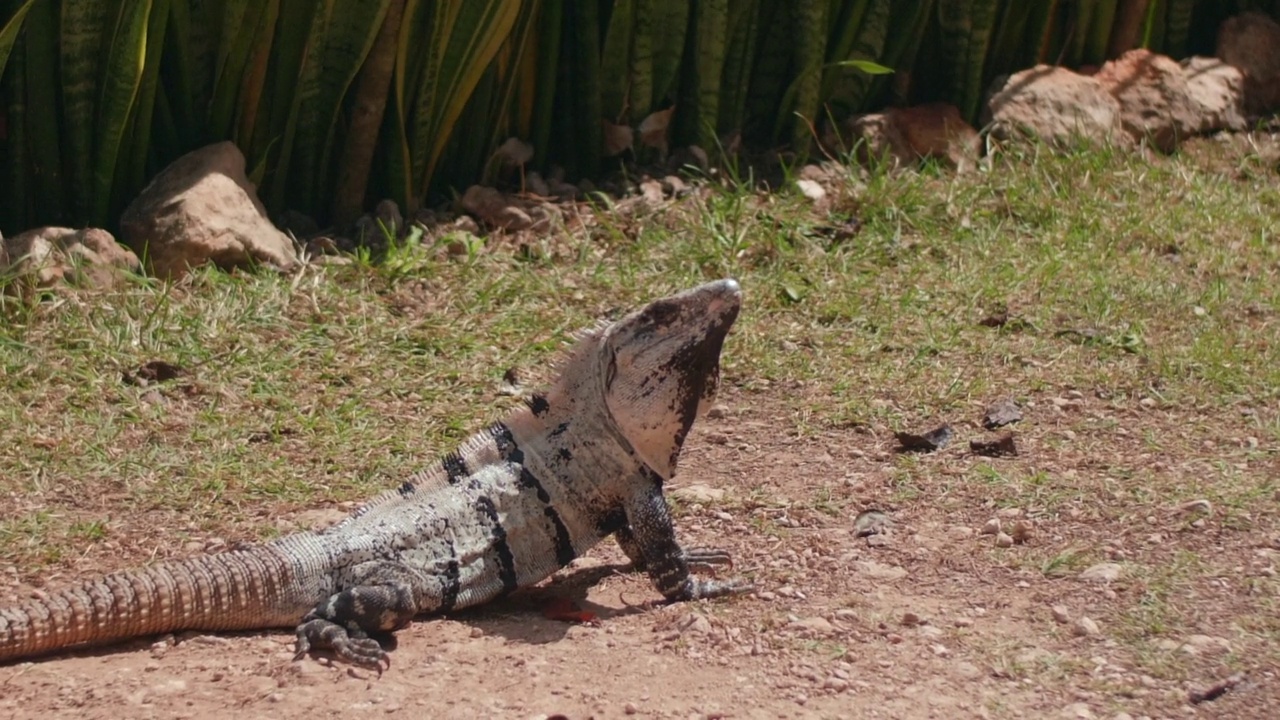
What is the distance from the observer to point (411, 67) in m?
6.57

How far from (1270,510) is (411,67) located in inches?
147

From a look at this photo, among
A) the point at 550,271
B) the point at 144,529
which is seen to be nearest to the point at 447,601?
the point at 144,529

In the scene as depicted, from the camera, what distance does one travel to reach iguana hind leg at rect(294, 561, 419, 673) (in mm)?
3668

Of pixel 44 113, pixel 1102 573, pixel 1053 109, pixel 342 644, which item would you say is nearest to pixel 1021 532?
pixel 1102 573

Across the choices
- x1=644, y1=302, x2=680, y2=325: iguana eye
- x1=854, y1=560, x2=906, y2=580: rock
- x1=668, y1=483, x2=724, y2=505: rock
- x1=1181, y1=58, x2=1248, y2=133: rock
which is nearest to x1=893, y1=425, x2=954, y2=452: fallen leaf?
A: x1=668, y1=483, x2=724, y2=505: rock

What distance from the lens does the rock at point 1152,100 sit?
8172 mm

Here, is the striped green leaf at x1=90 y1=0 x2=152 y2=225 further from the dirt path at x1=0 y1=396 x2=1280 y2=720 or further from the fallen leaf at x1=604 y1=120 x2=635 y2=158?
the dirt path at x1=0 y1=396 x2=1280 y2=720

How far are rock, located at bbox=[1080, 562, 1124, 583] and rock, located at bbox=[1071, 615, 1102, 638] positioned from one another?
262 millimetres

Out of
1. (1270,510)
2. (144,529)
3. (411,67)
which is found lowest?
(144,529)

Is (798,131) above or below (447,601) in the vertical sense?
above

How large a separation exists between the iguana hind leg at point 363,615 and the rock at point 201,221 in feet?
8.21

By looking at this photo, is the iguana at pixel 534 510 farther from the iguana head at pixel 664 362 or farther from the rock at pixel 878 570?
the rock at pixel 878 570

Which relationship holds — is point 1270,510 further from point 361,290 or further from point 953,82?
point 953,82

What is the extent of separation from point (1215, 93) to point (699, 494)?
487 centimetres
